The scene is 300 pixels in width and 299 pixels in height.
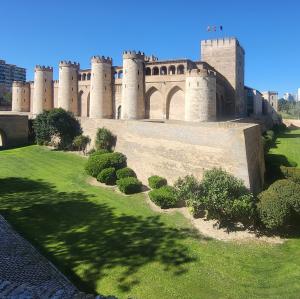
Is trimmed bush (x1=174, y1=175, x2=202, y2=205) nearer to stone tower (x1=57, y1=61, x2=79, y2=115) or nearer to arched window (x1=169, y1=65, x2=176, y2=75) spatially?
arched window (x1=169, y1=65, x2=176, y2=75)

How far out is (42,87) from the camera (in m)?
41.7

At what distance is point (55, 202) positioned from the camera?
58.9ft

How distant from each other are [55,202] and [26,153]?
1353cm

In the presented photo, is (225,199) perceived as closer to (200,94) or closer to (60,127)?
(200,94)

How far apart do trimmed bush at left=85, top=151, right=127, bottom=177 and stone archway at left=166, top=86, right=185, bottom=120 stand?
11.8 m

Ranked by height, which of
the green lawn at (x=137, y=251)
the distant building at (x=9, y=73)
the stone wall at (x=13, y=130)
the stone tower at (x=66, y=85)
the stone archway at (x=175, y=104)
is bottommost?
the green lawn at (x=137, y=251)

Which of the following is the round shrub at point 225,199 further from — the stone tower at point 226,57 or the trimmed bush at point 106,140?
the stone tower at point 226,57

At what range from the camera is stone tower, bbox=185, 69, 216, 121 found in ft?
94.4

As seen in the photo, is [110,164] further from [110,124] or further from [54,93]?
[54,93]

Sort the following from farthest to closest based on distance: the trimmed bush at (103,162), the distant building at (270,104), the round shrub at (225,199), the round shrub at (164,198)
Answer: the distant building at (270,104)
the trimmed bush at (103,162)
the round shrub at (164,198)
the round shrub at (225,199)

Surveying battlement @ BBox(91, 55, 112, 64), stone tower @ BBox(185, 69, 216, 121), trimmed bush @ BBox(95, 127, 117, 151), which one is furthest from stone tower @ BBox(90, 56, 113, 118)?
stone tower @ BBox(185, 69, 216, 121)

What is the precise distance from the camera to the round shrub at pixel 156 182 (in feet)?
64.6

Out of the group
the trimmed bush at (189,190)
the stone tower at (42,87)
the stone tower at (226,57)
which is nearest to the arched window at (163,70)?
the stone tower at (226,57)

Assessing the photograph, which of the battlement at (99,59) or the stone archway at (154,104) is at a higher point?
the battlement at (99,59)
